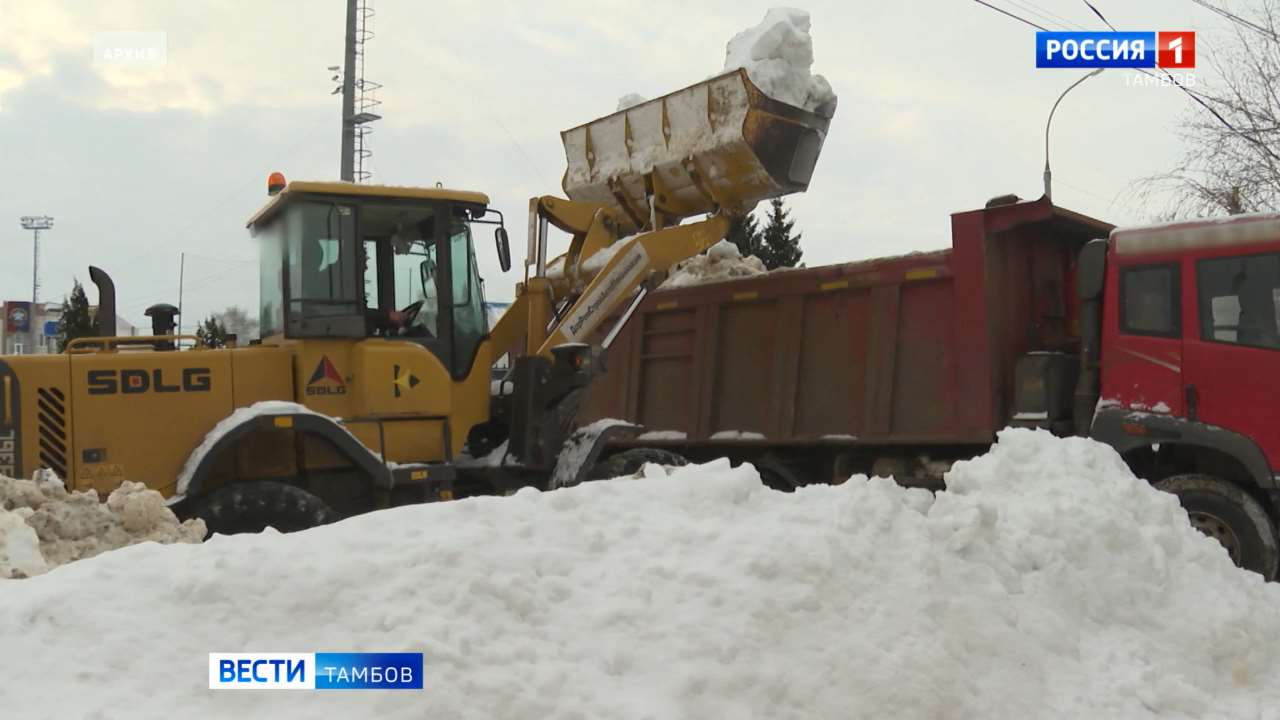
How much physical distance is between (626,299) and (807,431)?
2112 mm

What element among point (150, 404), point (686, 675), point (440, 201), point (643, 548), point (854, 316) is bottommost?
point (686, 675)

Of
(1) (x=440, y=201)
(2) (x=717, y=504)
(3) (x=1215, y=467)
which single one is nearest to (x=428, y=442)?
(1) (x=440, y=201)

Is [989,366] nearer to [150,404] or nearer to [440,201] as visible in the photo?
[440,201]

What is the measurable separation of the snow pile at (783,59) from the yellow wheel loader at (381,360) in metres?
0.12

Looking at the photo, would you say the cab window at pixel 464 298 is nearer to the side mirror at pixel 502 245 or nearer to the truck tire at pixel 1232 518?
the side mirror at pixel 502 245

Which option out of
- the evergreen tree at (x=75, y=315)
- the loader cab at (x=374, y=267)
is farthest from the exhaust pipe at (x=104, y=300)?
the evergreen tree at (x=75, y=315)

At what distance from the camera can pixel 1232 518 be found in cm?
691

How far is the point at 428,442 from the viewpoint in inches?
277

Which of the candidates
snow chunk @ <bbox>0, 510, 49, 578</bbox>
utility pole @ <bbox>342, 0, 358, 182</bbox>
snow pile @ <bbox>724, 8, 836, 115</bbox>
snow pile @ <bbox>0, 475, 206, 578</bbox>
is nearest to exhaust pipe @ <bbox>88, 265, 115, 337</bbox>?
snow pile @ <bbox>0, 475, 206, 578</bbox>

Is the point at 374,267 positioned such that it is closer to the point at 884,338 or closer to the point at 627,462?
the point at 627,462

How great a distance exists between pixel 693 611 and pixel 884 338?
17.4 ft

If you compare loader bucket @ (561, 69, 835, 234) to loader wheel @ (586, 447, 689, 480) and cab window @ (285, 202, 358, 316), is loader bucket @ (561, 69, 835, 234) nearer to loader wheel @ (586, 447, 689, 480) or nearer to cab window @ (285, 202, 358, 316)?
loader wheel @ (586, 447, 689, 480)

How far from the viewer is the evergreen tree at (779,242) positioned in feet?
105

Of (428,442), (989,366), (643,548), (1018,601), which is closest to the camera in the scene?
(643,548)
